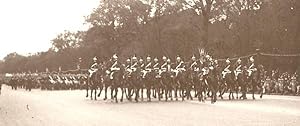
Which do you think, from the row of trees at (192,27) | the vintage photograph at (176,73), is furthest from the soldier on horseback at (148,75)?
the row of trees at (192,27)

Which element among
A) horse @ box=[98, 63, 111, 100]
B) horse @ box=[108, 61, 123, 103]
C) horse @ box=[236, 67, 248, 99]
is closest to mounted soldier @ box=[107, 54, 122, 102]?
horse @ box=[108, 61, 123, 103]

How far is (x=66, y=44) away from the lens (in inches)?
5340

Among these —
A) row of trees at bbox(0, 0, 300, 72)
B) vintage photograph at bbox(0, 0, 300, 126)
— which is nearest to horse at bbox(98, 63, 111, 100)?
vintage photograph at bbox(0, 0, 300, 126)

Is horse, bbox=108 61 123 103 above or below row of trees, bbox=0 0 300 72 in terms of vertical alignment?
below

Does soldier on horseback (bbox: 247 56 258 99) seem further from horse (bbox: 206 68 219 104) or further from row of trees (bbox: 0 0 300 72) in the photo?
row of trees (bbox: 0 0 300 72)

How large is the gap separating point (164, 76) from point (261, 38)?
32896 mm

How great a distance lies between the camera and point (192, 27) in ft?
223

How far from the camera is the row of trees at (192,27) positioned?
5622cm

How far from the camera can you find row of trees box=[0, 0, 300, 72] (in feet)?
184

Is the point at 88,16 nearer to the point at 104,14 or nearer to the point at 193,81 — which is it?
the point at 104,14

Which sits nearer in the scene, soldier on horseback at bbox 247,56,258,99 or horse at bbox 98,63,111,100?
soldier on horseback at bbox 247,56,258,99

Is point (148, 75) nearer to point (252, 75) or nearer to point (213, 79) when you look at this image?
point (213, 79)

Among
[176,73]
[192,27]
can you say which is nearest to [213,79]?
[176,73]

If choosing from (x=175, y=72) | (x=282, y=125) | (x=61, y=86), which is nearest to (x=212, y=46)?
(x=61, y=86)
